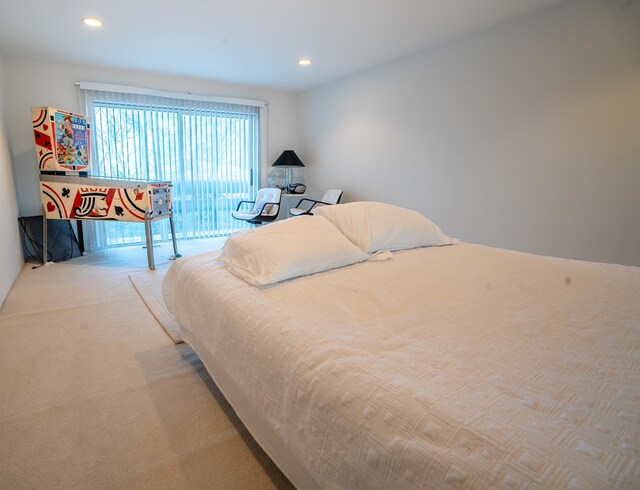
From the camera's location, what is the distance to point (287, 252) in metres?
1.59

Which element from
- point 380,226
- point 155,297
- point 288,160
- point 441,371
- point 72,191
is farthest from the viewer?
point 288,160

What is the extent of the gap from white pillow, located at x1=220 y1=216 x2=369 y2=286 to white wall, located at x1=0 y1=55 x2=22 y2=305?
239 cm

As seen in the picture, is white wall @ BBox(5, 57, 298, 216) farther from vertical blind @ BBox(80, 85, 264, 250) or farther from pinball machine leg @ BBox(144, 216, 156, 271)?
pinball machine leg @ BBox(144, 216, 156, 271)

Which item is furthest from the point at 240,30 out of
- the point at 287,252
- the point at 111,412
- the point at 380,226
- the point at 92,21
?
the point at 111,412

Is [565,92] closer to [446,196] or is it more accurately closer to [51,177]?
[446,196]

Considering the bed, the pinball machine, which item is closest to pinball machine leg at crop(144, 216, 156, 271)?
the pinball machine

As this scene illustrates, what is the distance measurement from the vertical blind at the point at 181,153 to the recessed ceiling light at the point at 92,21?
5.15ft

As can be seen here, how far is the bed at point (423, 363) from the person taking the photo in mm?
628

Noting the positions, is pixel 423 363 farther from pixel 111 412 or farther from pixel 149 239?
pixel 149 239

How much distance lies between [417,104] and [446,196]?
1098 millimetres

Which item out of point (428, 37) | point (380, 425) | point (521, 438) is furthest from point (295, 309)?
point (428, 37)

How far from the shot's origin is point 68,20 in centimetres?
304

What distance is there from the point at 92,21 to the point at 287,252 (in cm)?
304

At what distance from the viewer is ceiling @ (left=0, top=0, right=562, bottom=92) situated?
2.77 m
